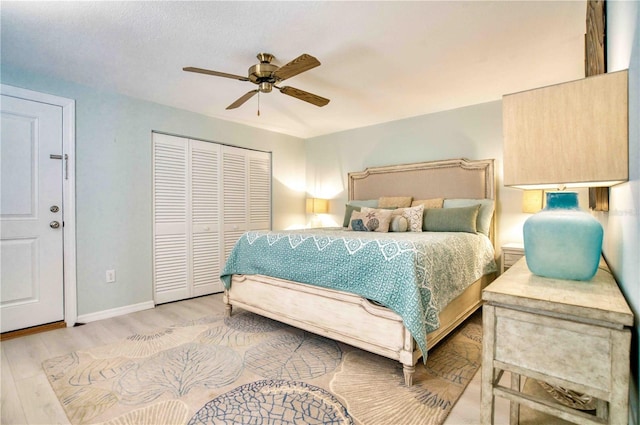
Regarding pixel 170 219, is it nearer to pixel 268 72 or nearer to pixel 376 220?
pixel 268 72

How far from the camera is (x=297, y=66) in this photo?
2049 mm

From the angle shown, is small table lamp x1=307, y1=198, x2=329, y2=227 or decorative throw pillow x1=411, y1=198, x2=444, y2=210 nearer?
decorative throw pillow x1=411, y1=198, x2=444, y2=210

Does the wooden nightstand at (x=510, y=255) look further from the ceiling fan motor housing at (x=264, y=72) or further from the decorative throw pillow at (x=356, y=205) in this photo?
the ceiling fan motor housing at (x=264, y=72)

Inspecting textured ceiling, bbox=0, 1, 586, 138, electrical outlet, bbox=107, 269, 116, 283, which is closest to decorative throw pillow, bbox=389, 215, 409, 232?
textured ceiling, bbox=0, 1, 586, 138

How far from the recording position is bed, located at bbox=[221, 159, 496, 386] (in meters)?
1.86

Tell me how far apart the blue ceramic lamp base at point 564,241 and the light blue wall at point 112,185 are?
11.7 feet

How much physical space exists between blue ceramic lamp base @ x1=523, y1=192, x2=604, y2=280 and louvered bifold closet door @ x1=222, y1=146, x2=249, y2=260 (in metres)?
3.64

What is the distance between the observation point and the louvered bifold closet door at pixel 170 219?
3.48m

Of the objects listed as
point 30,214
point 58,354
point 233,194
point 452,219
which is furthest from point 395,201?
point 30,214

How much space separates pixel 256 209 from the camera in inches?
179

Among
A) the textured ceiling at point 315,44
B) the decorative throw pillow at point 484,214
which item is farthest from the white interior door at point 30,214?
the decorative throw pillow at point 484,214

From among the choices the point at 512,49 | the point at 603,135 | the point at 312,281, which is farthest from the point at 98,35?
the point at 512,49

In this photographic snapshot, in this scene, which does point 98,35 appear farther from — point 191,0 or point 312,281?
point 312,281

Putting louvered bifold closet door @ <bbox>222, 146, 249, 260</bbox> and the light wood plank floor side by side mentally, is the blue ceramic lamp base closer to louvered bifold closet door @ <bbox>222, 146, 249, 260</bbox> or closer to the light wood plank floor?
the light wood plank floor
